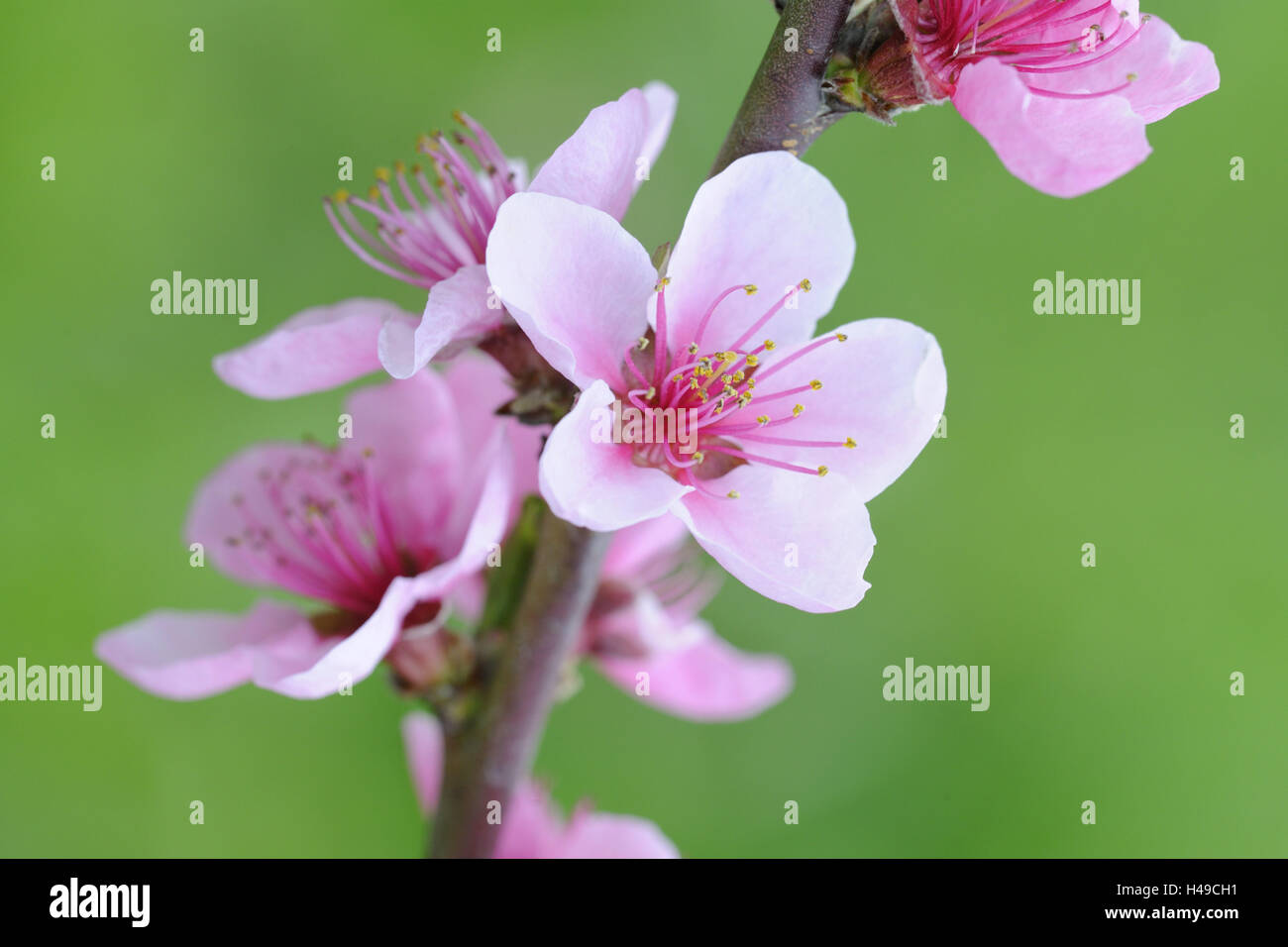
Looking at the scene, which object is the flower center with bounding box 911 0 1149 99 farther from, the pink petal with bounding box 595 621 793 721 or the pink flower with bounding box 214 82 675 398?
the pink petal with bounding box 595 621 793 721

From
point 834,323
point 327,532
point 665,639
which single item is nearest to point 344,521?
point 327,532

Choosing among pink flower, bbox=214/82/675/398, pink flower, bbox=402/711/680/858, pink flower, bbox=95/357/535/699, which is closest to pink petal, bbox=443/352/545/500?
pink flower, bbox=95/357/535/699

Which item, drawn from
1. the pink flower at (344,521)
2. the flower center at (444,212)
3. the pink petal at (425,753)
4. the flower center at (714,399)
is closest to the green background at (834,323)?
the pink petal at (425,753)

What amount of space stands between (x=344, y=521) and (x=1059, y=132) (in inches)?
20.1

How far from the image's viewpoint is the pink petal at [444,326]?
23.3 inches

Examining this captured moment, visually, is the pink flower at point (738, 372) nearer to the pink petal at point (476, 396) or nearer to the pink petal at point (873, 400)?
the pink petal at point (873, 400)

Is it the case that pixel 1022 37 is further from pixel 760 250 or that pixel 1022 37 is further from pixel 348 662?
pixel 348 662

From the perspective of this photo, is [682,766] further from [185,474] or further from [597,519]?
[597,519]

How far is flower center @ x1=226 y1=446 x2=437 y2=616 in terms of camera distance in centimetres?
81

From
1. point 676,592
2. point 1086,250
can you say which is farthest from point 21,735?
point 1086,250

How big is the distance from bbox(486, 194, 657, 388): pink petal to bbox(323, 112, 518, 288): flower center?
0.13m

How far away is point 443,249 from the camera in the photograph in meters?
0.73

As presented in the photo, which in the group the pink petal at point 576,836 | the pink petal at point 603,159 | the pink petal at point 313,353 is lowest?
the pink petal at point 576,836

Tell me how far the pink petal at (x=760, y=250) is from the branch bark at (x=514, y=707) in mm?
151
